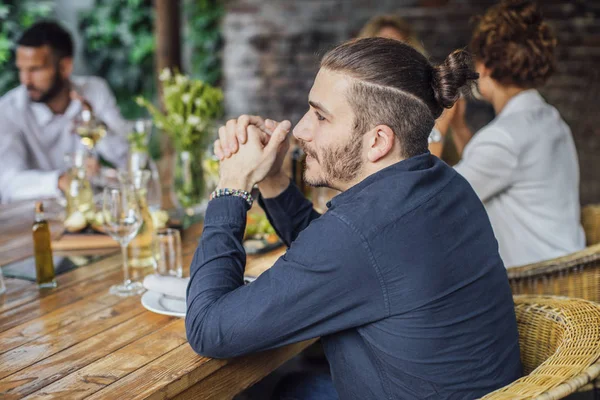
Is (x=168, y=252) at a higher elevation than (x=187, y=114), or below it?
below

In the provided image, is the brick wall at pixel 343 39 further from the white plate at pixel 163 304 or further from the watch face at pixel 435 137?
the white plate at pixel 163 304

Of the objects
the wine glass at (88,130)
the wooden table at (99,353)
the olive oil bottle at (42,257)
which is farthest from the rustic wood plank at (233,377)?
the wine glass at (88,130)

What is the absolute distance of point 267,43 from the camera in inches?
208

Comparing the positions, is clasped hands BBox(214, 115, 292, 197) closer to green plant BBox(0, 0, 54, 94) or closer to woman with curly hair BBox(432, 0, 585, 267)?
woman with curly hair BBox(432, 0, 585, 267)

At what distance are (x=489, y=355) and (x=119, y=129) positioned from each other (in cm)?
285

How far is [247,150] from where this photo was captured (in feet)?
5.11

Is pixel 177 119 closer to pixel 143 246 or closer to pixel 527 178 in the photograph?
pixel 143 246

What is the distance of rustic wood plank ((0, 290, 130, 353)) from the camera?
4.63ft

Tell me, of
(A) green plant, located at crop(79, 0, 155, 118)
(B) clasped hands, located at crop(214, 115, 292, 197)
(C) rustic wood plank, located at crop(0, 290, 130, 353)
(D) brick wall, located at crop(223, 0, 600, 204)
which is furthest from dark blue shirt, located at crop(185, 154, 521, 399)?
(A) green plant, located at crop(79, 0, 155, 118)

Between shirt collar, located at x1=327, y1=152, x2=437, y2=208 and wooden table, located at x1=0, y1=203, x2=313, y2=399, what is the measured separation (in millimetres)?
375

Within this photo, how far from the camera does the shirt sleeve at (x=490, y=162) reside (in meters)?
2.14

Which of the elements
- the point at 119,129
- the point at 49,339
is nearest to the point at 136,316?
the point at 49,339

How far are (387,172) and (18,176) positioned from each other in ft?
7.01

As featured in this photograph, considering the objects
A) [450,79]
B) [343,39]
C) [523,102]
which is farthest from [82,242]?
[343,39]
